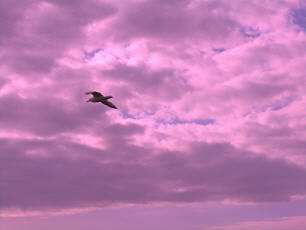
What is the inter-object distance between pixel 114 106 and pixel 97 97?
226 inches

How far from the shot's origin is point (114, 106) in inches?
4417

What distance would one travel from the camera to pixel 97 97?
109062mm
